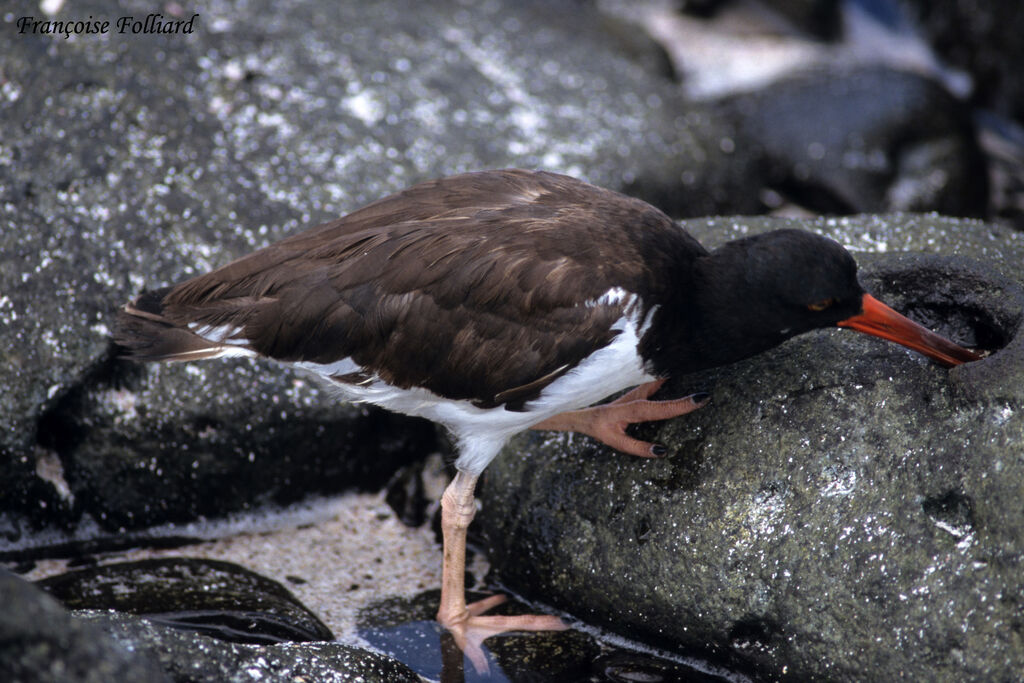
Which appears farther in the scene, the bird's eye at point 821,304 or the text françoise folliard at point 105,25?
the text françoise folliard at point 105,25

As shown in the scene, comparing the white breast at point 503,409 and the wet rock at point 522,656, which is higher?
the white breast at point 503,409

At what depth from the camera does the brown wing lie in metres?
3.78

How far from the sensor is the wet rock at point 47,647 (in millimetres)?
2486

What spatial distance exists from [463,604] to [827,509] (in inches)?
60.7

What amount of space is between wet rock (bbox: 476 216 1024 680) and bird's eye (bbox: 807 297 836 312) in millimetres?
330

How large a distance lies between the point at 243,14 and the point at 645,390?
3740 millimetres

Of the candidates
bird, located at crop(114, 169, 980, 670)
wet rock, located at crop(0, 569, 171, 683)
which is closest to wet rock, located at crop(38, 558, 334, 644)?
bird, located at crop(114, 169, 980, 670)

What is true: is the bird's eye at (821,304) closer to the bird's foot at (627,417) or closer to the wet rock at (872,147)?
the bird's foot at (627,417)

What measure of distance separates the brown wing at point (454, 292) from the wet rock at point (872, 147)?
3761mm

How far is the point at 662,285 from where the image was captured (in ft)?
12.7

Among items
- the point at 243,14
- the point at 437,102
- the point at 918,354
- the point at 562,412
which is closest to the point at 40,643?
the point at 562,412

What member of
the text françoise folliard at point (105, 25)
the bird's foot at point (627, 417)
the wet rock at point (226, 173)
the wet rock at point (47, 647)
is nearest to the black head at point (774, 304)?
the bird's foot at point (627, 417)

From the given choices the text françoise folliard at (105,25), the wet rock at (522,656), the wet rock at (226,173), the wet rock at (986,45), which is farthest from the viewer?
the wet rock at (986,45)

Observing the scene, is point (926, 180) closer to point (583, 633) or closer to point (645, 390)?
point (645, 390)
